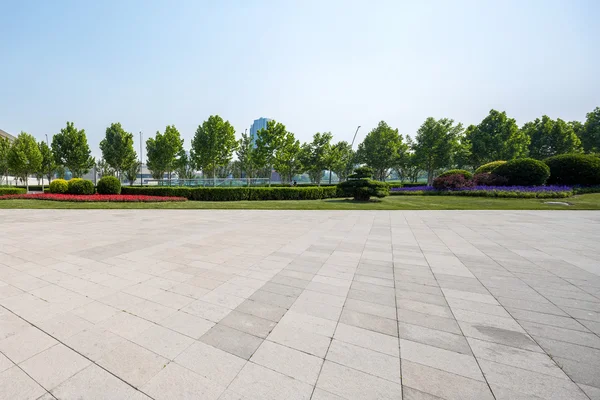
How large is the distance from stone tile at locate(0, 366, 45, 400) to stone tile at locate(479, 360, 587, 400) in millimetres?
3511

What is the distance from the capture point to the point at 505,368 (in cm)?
217

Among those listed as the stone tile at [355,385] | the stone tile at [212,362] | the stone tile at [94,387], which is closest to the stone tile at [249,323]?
the stone tile at [212,362]

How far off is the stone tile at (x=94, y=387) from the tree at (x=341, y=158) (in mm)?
23753

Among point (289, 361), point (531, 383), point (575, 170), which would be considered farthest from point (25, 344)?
point (575, 170)

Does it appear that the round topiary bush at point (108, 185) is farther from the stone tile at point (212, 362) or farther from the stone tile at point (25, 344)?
the stone tile at point (212, 362)

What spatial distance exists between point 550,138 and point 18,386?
2445 inches

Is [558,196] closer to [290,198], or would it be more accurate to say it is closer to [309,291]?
[290,198]

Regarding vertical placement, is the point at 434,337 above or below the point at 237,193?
below

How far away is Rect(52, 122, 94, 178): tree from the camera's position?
1361 inches

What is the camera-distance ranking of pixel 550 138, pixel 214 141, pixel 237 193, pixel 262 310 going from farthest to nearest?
1. pixel 550 138
2. pixel 214 141
3. pixel 237 193
4. pixel 262 310

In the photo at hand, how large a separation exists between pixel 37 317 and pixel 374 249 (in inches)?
235

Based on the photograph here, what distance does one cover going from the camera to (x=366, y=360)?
2.27m

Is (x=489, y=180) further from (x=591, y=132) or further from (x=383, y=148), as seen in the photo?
(x=591, y=132)

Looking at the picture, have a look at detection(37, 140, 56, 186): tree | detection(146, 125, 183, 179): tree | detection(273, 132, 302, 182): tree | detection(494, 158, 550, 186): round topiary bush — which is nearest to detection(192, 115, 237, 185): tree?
detection(146, 125, 183, 179): tree
